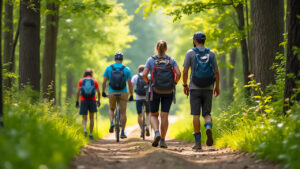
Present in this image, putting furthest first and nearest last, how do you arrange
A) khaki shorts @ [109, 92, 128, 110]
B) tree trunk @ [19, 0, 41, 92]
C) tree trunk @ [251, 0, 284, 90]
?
khaki shorts @ [109, 92, 128, 110] < tree trunk @ [19, 0, 41, 92] < tree trunk @ [251, 0, 284, 90]

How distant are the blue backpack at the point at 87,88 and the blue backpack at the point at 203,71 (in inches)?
150

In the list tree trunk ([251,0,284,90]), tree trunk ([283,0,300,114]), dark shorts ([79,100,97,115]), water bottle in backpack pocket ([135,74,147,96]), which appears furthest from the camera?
water bottle in backpack pocket ([135,74,147,96])

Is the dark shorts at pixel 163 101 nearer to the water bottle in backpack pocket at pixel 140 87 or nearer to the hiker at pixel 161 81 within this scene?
the hiker at pixel 161 81

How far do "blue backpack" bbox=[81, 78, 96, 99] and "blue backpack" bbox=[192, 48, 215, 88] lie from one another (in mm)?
3814

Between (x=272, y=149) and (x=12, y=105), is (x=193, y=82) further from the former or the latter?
(x=12, y=105)

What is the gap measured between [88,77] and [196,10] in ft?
12.2

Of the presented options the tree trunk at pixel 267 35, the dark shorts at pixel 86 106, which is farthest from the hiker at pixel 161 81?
the dark shorts at pixel 86 106

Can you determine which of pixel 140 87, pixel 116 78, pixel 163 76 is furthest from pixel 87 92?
pixel 163 76

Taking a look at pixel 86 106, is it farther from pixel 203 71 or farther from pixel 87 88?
pixel 203 71

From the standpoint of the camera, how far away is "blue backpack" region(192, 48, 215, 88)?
24.0ft

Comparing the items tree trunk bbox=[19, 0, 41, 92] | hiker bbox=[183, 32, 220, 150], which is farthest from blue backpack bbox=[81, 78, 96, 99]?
hiker bbox=[183, 32, 220, 150]

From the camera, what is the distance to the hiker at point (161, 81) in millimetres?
7457

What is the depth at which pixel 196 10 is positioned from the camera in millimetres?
10906

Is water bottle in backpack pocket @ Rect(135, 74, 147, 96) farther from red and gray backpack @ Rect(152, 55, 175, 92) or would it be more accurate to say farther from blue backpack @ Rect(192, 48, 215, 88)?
blue backpack @ Rect(192, 48, 215, 88)
